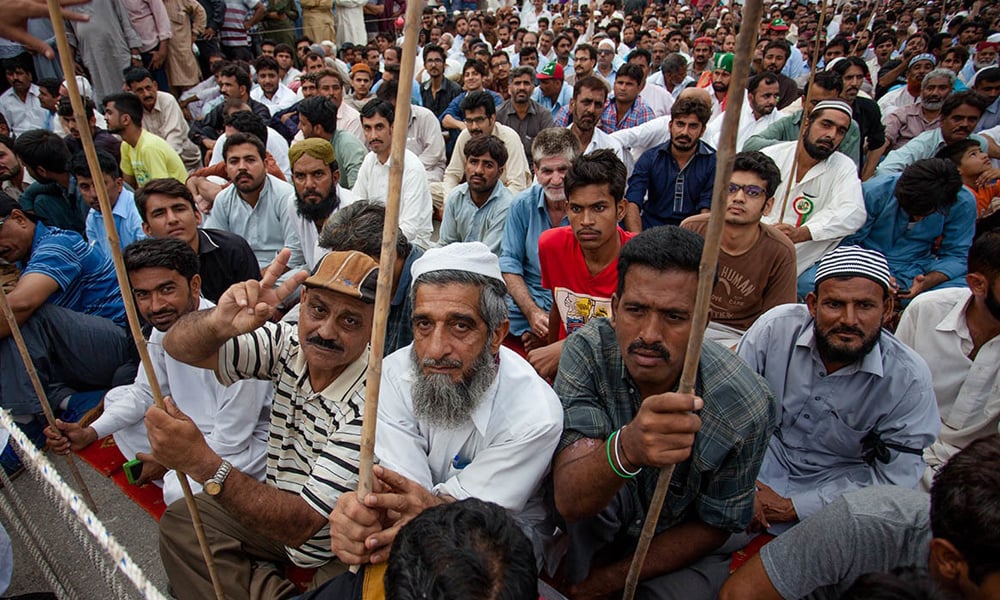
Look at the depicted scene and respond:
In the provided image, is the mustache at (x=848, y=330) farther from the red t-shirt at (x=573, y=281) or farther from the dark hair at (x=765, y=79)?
the dark hair at (x=765, y=79)

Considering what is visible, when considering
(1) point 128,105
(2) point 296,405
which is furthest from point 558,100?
(2) point 296,405

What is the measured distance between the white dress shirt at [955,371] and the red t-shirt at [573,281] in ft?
4.61

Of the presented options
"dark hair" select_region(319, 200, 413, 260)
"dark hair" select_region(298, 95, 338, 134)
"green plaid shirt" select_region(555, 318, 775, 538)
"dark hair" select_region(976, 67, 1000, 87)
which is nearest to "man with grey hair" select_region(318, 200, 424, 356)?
"dark hair" select_region(319, 200, 413, 260)

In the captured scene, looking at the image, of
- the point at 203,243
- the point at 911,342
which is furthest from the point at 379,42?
the point at 911,342

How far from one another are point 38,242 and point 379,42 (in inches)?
376

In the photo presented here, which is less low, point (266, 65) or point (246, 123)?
point (266, 65)

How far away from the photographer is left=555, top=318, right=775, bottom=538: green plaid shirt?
1.70 meters

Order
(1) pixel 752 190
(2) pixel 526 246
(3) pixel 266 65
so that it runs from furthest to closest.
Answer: (3) pixel 266 65 < (2) pixel 526 246 < (1) pixel 752 190

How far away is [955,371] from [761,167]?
132 cm

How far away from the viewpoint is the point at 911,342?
8.84 ft

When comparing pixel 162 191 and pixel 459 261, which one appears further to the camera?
pixel 162 191

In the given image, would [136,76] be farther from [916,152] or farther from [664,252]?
[916,152]

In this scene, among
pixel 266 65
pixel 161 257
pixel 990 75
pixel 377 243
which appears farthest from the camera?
pixel 266 65

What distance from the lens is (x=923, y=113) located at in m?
6.24
